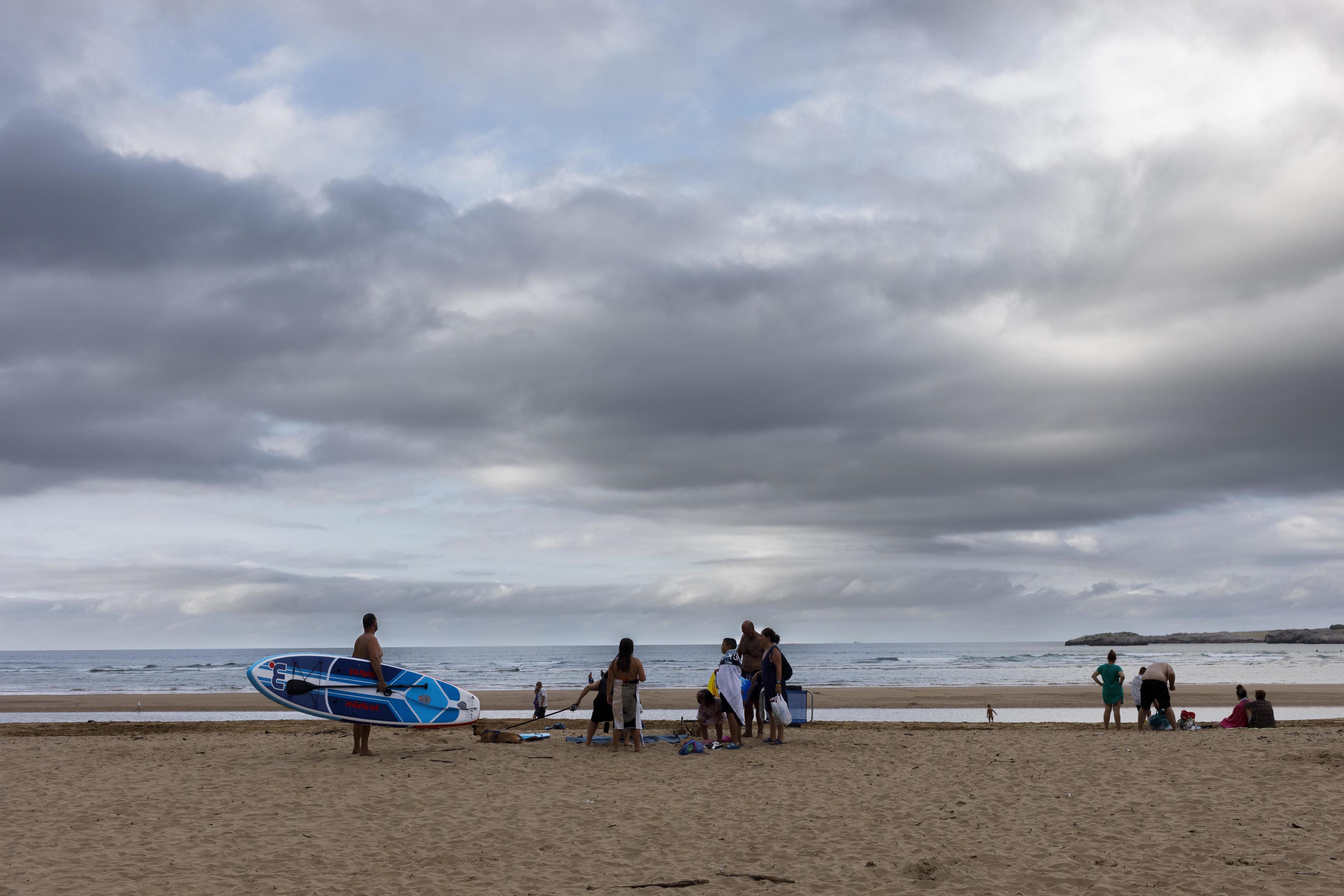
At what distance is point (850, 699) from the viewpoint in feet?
98.2

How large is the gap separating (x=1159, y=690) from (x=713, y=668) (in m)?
51.0

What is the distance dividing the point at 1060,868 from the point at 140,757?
1220cm

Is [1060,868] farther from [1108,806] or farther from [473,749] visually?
[473,749]

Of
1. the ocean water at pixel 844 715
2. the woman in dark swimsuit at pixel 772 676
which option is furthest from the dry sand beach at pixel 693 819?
the ocean water at pixel 844 715

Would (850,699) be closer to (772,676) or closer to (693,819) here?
(772,676)

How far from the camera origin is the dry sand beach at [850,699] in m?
27.4

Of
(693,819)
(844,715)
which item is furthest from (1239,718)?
(693,819)

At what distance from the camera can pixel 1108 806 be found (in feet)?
27.6

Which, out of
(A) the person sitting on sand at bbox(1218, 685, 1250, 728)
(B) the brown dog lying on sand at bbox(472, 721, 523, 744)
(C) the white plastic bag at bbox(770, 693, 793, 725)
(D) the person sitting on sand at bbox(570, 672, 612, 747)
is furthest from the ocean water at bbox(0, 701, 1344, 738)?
(C) the white plastic bag at bbox(770, 693, 793, 725)

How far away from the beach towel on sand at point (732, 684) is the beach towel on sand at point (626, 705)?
1.26m

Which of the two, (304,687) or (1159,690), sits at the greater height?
(304,687)

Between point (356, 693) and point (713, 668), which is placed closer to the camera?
point (356, 693)

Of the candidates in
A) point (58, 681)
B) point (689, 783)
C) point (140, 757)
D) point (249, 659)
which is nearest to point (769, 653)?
point (689, 783)

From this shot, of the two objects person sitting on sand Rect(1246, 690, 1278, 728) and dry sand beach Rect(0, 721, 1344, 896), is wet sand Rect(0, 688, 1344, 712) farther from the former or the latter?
dry sand beach Rect(0, 721, 1344, 896)
